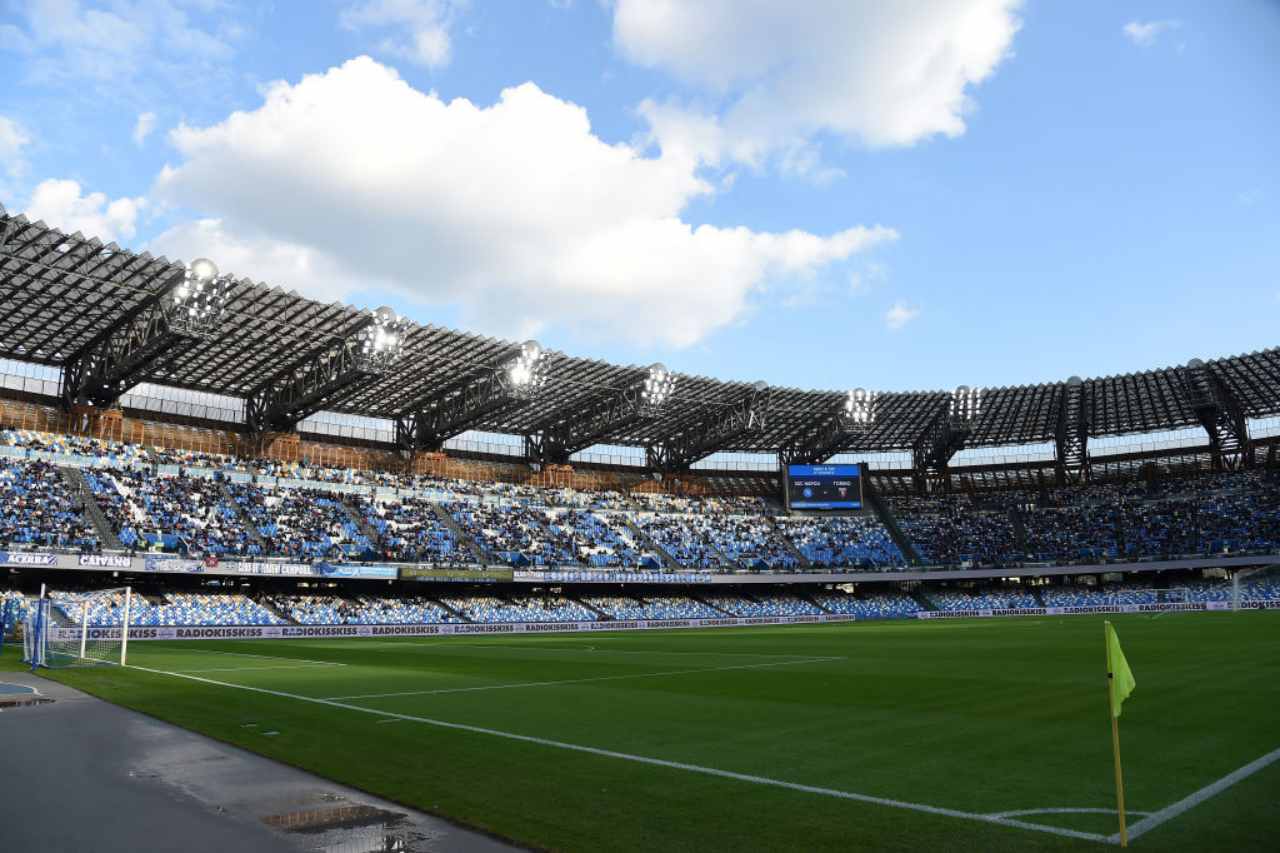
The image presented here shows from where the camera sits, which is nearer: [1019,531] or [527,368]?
[527,368]

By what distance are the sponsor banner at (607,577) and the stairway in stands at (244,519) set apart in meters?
18.2

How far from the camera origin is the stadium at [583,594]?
10.2m

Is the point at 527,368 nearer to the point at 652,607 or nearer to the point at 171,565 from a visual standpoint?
the point at 652,607

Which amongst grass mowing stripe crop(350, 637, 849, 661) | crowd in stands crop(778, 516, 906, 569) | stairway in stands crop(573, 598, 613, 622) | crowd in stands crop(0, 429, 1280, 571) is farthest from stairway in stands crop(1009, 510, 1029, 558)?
grass mowing stripe crop(350, 637, 849, 661)

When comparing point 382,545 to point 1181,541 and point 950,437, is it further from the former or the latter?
point 1181,541

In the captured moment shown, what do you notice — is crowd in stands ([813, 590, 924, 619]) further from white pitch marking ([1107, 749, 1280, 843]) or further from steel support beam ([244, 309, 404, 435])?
white pitch marking ([1107, 749, 1280, 843])

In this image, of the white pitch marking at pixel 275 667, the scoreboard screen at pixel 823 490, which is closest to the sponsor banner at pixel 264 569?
the white pitch marking at pixel 275 667

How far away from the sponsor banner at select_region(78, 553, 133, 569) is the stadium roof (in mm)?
13907

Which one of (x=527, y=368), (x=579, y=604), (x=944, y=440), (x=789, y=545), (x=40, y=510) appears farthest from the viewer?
(x=944, y=440)

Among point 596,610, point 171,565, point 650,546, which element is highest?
point 650,546

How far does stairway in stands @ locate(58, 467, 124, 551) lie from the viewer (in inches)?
1921

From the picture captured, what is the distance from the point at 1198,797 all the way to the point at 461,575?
5616 cm

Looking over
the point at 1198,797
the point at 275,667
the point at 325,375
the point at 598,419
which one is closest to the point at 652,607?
the point at 598,419

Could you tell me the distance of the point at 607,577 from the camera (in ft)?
225
